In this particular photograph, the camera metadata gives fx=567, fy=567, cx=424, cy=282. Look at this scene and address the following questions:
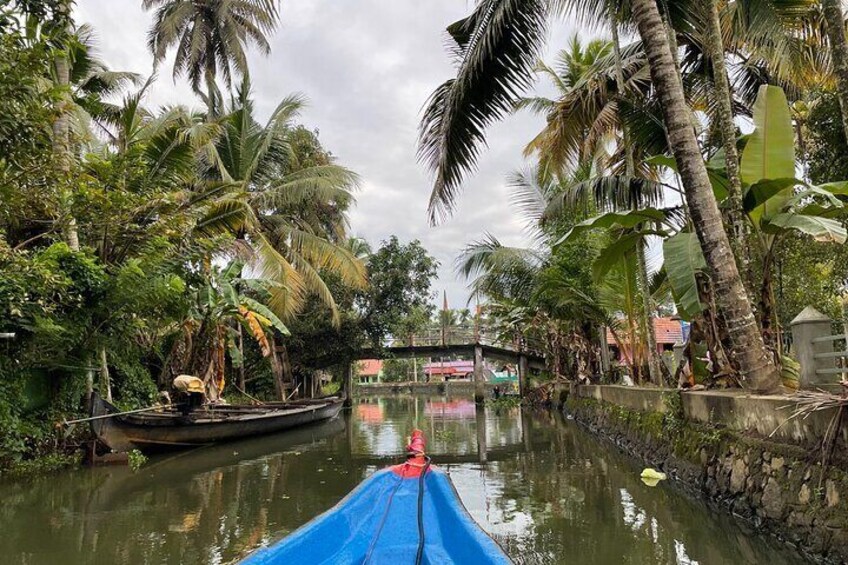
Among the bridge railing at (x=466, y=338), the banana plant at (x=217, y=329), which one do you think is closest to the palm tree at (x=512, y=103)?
the banana plant at (x=217, y=329)

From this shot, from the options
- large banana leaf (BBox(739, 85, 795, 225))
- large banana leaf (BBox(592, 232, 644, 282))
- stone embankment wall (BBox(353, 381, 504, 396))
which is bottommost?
stone embankment wall (BBox(353, 381, 504, 396))

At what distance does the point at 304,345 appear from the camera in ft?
73.4

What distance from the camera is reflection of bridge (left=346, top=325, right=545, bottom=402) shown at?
1011 inches

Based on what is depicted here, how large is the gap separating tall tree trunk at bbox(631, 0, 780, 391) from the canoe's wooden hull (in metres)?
8.86

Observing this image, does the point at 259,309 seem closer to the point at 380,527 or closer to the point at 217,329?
the point at 217,329

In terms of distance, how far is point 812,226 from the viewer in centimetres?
498

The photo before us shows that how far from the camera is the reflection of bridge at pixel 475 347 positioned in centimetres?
2569

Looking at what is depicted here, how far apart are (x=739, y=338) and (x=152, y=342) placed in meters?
12.0

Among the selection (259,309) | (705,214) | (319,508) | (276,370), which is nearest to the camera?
(705,214)

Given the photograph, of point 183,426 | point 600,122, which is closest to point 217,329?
point 183,426

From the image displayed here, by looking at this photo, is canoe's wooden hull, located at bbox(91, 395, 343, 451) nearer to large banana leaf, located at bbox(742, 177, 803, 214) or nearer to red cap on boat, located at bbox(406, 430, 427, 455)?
red cap on boat, located at bbox(406, 430, 427, 455)

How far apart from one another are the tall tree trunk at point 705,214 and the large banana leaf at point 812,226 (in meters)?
0.62

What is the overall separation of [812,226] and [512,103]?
3.06 meters

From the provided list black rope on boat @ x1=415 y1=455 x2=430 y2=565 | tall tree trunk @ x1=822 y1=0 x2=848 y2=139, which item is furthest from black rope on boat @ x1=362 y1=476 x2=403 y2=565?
tall tree trunk @ x1=822 y1=0 x2=848 y2=139
